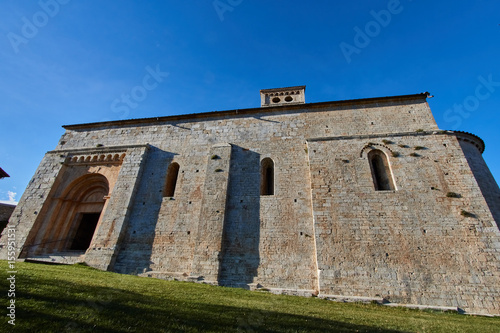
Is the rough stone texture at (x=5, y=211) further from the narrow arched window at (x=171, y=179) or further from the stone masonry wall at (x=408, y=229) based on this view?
the stone masonry wall at (x=408, y=229)

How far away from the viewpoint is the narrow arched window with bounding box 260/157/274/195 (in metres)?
11.7

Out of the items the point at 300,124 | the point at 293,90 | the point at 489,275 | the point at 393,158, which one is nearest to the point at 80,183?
the point at 300,124

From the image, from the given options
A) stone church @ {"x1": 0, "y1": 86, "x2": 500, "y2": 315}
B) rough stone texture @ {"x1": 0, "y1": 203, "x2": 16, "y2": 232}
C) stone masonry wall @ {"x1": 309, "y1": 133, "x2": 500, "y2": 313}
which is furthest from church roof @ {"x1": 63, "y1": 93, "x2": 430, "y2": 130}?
rough stone texture @ {"x1": 0, "y1": 203, "x2": 16, "y2": 232}

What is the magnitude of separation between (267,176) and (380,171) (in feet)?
17.5

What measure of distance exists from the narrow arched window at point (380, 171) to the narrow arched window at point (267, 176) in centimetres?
469

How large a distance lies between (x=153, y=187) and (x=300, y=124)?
8544 mm

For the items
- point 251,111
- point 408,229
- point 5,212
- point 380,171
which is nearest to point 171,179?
point 251,111

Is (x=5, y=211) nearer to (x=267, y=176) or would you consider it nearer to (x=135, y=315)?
Result: (x=267, y=176)

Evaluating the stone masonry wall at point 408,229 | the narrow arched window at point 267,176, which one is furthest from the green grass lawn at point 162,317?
the narrow arched window at point 267,176

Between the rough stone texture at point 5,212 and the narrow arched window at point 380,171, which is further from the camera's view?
the rough stone texture at point 5,212

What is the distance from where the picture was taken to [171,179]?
12.9m

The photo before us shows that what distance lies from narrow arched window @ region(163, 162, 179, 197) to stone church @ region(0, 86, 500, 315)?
10 centimetres

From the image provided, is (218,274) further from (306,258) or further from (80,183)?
(80,183)

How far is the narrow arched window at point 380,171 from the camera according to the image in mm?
10668
